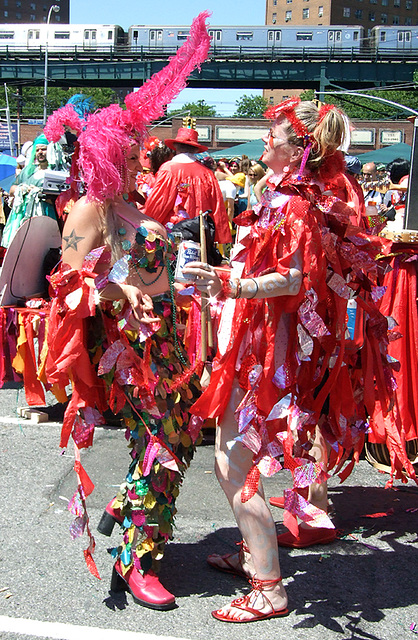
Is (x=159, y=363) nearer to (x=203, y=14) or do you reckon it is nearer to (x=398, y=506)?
(x=203, y=14)

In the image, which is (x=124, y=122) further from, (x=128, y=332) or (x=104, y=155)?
(x=128, y=332)

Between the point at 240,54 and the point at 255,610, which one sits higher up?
the point at 240,54

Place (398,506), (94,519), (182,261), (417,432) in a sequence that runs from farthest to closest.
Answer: (417,432)
(398,506)
(94,519)
(182,261)

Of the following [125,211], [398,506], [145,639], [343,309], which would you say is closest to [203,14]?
[125,211]

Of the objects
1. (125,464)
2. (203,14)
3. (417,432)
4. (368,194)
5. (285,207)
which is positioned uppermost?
(203,14)

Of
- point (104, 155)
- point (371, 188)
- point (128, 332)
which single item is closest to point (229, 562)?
point (128, 332)

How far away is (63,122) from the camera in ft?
9.59

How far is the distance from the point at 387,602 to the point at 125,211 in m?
1.99

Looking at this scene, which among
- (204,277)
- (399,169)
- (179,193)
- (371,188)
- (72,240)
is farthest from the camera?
(371,188)

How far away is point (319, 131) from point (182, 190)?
343 centimetres

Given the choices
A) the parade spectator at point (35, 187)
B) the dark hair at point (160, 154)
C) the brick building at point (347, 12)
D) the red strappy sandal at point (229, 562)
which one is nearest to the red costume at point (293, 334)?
the red strappy sandal at point (229, 562)

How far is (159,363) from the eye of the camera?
2.80 meters

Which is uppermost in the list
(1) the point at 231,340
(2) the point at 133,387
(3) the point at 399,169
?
(3) the point at 399,169

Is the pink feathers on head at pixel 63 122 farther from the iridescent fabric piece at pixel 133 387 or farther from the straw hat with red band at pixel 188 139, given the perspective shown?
the straw hat with red band at pixel 188 139
